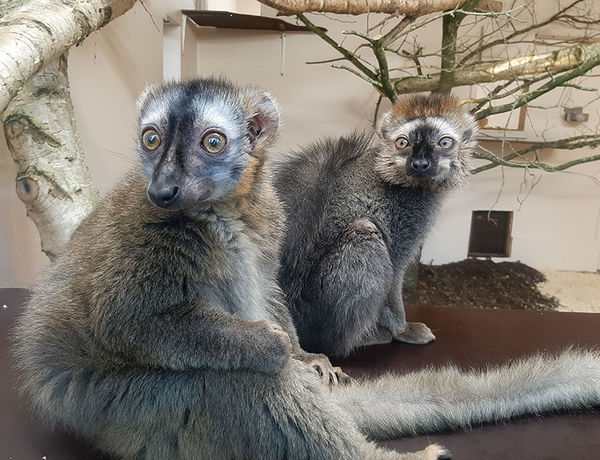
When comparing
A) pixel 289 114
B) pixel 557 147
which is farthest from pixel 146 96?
pixel 557 147

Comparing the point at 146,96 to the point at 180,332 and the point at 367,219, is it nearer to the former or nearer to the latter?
the point at 180,332

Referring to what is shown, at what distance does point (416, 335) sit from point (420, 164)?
64 cm

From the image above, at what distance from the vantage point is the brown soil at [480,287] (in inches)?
126

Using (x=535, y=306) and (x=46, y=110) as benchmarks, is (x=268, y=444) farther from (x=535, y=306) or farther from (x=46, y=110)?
(x=535, y=306)

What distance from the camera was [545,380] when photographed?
1443mm

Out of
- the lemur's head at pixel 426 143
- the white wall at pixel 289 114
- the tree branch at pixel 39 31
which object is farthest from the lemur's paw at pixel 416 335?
the tree branch at pixel 39 31

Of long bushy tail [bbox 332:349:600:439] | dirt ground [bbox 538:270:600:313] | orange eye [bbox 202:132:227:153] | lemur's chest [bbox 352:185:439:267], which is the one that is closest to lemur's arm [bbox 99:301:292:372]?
orange eye [bbox 202:132:227:153]

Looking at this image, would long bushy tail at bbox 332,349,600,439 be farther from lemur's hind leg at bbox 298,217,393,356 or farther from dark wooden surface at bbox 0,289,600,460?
lemur's hind leg at bbox 298,217,393,356

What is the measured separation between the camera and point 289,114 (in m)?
3.14

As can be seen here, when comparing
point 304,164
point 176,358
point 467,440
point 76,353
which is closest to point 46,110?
point 304,164

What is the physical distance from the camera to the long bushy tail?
1361 millimetres

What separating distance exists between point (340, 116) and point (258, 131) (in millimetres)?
2056

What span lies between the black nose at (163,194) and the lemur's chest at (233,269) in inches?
6.1

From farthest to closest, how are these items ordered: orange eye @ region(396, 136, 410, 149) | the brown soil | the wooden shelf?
the brown soil → the wooden shelf → orange eye @ region(396, 136, 410, 149)
